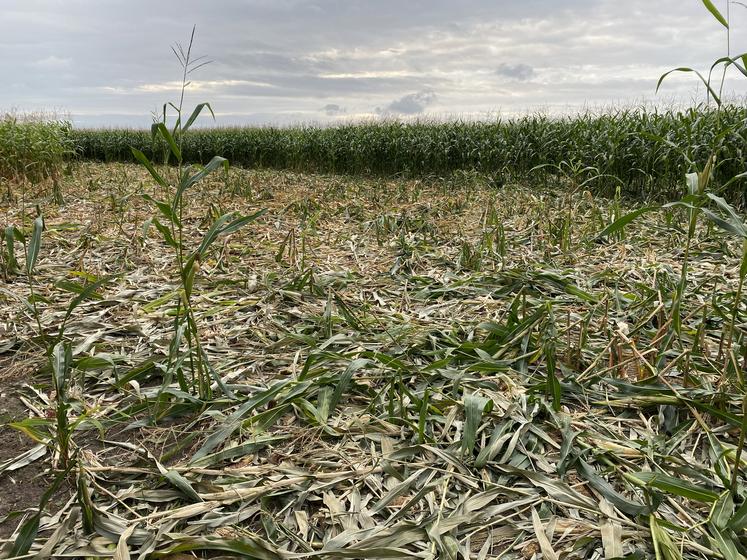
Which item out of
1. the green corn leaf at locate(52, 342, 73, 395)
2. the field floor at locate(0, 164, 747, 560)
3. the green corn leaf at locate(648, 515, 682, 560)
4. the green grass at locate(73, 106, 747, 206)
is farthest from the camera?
the green grass at locate(73, 106, 747, 206)

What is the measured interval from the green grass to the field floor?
5.36 ft

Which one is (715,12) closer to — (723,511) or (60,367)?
(723,511)

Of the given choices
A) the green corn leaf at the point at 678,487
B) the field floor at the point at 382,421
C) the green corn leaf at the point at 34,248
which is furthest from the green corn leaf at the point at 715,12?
the green corn leaf at the point at 34,248

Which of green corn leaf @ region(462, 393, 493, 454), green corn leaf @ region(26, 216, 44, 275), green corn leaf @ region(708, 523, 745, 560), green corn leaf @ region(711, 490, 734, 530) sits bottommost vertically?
green corn leaf @ region(708, 523, 745, 560)

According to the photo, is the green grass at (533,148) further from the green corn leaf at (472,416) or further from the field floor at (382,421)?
the green corn leaf at (472,416)

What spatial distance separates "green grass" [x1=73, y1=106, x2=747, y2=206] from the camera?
6758mm

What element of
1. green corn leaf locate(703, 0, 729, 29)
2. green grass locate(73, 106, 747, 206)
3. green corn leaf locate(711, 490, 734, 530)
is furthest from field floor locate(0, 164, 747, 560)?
green grass locate(73, 106, 747, 206)

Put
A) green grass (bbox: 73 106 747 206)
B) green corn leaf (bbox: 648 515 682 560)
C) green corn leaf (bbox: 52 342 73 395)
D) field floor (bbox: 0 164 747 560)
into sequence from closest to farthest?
green corn leaf (bbox: 648 515 682 560)
field floor (bbox: 0 164 747 560)
green corn leaf (bbox: 52 342 73 395)
green grass (bbox: 73 106 747 206)

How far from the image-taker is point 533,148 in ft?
30.4

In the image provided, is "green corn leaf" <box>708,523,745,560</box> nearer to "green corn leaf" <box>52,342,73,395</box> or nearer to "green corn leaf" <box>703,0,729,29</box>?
"green corn leaf" <box>703,0,729,29</box>

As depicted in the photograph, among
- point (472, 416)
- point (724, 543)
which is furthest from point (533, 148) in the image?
point (724, 543)

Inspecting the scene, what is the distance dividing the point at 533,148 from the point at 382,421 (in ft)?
27.8

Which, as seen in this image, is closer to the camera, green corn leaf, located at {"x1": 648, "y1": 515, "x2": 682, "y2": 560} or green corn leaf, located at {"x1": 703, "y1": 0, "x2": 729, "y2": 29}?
green corn leaf, located at {"x1": 648, "y1": 515, "x2": 682, "y2": 560}

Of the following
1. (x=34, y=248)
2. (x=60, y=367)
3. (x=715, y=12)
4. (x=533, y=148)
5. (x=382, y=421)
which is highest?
(x=533, y=148)
